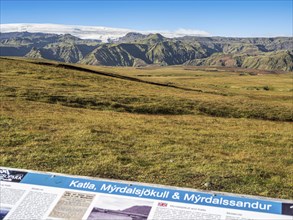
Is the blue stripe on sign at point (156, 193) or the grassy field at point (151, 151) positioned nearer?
the blue stripe on sign at point (156, 193)

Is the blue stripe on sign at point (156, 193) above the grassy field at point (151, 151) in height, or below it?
above

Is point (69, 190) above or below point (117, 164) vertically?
above

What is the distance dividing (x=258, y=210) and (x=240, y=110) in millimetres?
48044

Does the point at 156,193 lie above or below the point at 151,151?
above

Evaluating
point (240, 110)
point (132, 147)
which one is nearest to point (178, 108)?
point (240, 110)

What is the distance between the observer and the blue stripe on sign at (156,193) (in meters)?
7.68

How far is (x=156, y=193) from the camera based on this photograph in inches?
322

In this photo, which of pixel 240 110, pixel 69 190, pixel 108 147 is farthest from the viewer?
pixel 240 110

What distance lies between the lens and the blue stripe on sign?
7.68 meters

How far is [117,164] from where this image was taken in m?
18.7

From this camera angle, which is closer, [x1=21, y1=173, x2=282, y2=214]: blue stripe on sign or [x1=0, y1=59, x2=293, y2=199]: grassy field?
[x1=21, y1=173, x2=282, y2=214]: blue stripe on sign

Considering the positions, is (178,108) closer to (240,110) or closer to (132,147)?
(240,110)

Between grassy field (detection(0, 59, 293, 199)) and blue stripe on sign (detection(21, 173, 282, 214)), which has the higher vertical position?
blue stripe on sign (detection(21, 173, 282, 214))

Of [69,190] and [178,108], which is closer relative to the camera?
[69,190]
